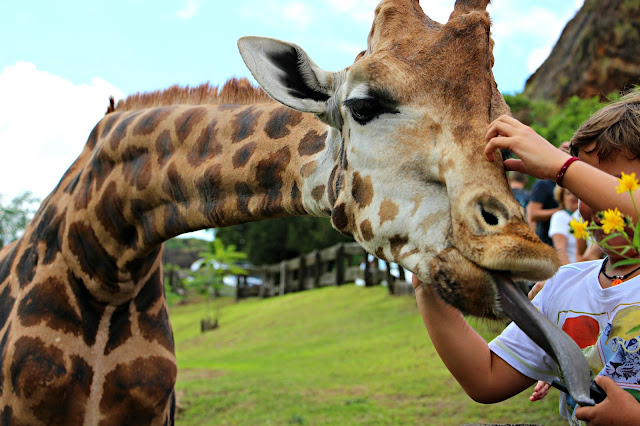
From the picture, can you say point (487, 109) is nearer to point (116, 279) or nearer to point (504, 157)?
point (504, 157)

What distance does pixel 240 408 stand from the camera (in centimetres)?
703

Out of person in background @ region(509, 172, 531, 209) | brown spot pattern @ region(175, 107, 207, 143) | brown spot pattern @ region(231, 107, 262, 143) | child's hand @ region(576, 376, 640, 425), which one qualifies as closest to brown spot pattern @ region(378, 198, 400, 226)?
child's hand @ region(576, 376, 640, 425)

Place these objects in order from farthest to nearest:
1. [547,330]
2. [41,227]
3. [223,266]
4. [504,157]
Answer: [223,266] → [41,227] → [504,157] → [547,330]

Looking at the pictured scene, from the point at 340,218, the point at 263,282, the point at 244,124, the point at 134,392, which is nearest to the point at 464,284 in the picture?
the point at 340,218

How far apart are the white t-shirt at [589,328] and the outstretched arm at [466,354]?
0.05m

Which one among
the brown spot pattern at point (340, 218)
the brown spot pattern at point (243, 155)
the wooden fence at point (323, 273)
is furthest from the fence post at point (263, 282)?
the brown spot pattern at point (340, 218)

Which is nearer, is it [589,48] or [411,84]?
[411,84]

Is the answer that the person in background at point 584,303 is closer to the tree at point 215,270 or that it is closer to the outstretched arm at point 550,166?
the outstretched arm at point 550,166

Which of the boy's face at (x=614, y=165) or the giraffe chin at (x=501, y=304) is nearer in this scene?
the giraffe chin at (x=501, y=304)

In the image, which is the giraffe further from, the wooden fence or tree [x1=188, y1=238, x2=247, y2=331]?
tree [x1=188, y1=238, x2=247, y2=331]

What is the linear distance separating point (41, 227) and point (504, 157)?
8.32ft

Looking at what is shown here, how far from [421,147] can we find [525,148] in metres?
0.36

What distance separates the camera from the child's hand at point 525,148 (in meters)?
1.65

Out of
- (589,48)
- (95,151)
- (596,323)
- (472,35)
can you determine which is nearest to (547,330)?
(596,323)
